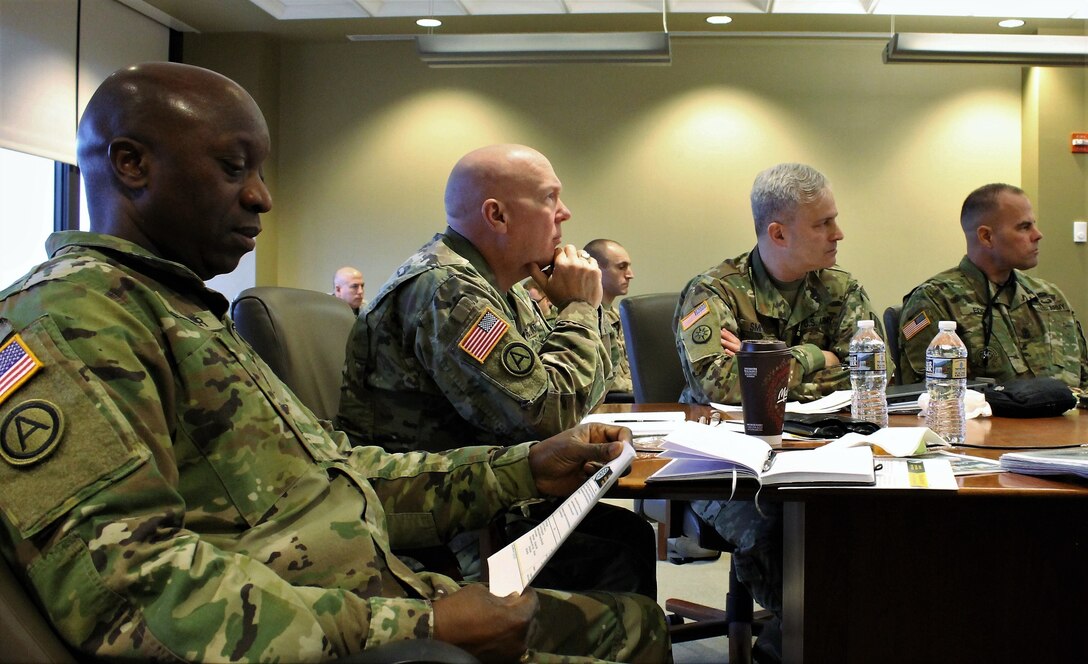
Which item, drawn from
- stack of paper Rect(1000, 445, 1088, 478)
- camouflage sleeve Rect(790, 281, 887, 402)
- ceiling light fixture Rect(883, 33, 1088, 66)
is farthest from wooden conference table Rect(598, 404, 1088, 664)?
ceiling light fixture Rect(883, 33, 1088, 66)

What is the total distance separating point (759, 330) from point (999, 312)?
91cm

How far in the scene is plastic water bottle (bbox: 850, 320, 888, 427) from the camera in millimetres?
1752

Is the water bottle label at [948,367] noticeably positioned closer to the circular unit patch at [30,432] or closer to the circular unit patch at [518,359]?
the circular unit patch at [518,359]

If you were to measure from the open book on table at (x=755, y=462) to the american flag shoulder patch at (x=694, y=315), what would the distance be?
101 cm

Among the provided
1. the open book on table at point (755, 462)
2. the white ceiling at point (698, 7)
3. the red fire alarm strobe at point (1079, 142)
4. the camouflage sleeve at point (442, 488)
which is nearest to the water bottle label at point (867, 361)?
the open book on table at point (755, 462)

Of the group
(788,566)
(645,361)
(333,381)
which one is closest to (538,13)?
(645,361)

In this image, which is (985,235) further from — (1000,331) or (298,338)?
(298,338)

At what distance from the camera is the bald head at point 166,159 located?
96cm

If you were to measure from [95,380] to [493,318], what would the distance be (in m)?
0.82

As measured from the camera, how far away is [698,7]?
5359 mm

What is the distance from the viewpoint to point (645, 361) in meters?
2.57

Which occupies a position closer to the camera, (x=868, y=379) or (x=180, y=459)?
(x=180, y=459)

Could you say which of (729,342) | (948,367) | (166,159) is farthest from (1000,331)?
(166,159)

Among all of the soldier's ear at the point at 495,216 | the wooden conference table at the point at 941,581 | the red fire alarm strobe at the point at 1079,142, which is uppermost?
the red fire alarm strobe at the point at 1079,142
